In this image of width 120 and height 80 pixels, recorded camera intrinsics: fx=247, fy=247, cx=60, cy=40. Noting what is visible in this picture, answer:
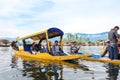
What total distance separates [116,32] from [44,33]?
8.35 meters

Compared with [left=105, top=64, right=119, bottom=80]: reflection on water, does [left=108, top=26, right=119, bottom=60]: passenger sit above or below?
above

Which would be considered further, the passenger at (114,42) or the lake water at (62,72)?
the passenger at (114,42)

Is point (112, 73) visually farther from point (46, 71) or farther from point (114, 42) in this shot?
point (114, 42)

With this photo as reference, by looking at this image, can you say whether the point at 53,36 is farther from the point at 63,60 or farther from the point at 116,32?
the point at 116,32

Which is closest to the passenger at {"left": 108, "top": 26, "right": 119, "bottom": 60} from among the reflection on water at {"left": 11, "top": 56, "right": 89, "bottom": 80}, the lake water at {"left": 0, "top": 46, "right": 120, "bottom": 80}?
the lake water at {"left": 0, "top": 46, "right": 120, "bottom": 80}

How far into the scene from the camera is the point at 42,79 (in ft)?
42.3

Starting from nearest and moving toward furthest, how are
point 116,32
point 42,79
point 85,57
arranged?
point 42,79, point 116,32, point 85,57

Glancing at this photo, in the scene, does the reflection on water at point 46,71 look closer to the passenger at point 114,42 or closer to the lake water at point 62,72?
the lake water at point 62,72

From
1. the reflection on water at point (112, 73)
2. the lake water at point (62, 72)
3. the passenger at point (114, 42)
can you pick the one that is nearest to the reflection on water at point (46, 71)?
the lake water at point (62, 72)

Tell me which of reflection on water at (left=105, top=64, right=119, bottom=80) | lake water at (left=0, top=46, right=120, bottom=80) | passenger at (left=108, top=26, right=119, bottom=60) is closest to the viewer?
reflection on water at (left=105, top=64, right=119, bottom=80)

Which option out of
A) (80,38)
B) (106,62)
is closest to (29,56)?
(106,62)

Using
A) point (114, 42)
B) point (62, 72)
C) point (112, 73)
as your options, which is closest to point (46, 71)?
point (62, 72)

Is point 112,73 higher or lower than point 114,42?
lower

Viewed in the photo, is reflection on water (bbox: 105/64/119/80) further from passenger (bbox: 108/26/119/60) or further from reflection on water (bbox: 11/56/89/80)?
passenger (bbox: 108/26/119/60)
